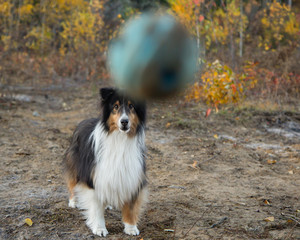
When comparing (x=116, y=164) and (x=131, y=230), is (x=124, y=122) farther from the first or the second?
(x=131, y=230)

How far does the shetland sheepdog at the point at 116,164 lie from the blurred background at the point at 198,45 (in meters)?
5.76

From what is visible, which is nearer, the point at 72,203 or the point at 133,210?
the point at 133,210

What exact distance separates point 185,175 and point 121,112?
2.43 metres

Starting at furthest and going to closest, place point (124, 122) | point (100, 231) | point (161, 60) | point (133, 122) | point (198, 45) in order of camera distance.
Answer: point (161, 60)
point (198, 45)
point (100, 231)
point (133, 122)
point (124, 122)

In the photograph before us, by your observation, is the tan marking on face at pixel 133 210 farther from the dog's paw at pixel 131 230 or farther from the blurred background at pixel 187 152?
the blurred background at pixel 187 152

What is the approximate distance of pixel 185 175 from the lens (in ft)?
17.5

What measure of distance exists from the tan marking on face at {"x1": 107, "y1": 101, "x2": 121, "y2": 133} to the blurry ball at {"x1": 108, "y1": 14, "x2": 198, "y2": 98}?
718 centimetres

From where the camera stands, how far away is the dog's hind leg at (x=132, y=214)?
351 centimetres

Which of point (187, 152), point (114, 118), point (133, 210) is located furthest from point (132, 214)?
point (187, 152)

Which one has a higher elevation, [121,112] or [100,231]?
[121,112]

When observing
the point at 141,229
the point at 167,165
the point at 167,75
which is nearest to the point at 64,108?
the point at 167,75

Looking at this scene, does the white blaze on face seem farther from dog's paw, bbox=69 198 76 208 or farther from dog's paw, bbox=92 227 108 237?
dog's paw, bbox=69 198 76 208

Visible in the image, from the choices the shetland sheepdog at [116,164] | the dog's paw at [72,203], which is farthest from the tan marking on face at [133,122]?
the dog's paw at [72,203]

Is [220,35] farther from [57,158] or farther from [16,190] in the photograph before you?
[16,190]
